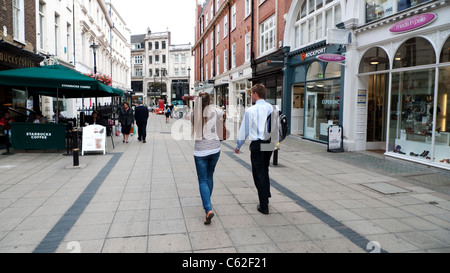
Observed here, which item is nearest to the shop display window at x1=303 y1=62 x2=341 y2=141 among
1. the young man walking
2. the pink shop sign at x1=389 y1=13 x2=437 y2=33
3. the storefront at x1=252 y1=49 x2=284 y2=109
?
the storefront at x1=252 y1=49 x2=284 y2=109

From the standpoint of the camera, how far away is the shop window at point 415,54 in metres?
8.02

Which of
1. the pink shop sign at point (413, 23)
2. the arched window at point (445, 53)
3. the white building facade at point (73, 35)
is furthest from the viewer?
the white building facade at point (73, 35)

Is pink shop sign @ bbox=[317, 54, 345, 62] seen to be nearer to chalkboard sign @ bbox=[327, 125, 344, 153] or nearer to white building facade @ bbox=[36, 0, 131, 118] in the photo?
chalkboard sign @ bbox=[327, 125, 344, 153]

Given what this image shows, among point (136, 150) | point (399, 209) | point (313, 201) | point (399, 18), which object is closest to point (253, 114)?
point (313, 201)

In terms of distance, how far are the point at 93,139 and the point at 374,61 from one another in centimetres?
929

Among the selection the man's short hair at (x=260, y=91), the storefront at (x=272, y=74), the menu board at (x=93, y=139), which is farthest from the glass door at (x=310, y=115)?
the man's short hair at (x=260, y=91)

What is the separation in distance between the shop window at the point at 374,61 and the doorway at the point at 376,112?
0.61m

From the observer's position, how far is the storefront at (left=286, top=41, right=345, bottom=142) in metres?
11.6

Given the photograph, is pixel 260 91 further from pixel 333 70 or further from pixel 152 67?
pixel 152 67

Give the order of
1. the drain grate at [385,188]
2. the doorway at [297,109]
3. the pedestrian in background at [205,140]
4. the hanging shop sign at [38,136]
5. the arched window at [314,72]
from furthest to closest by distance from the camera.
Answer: the doorway at [297,109], the arched window at [314,72], the hanging shop sign at [38,136], the drain grate at [385,188], the pedestrian in background at [205,140]

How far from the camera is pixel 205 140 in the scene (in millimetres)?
4172

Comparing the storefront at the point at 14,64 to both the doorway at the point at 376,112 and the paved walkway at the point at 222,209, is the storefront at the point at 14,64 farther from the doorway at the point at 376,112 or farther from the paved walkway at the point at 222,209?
the doorway at the point at 376,112
